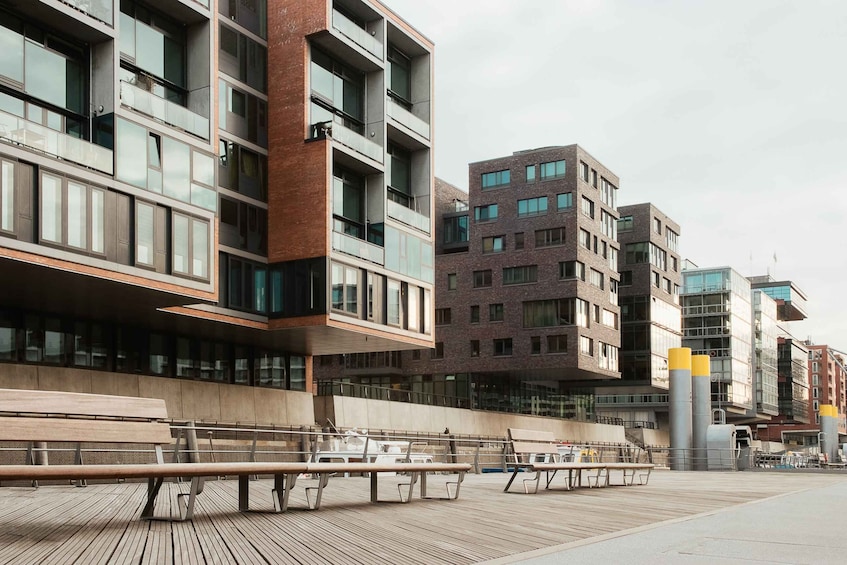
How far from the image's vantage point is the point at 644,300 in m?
71.2

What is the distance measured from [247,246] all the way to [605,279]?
32.7m

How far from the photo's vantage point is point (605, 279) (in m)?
61.6

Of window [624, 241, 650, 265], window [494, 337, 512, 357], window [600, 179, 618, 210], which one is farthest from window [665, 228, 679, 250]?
window [494, 337, 512, 357]

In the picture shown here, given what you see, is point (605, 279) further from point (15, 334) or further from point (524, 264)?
Result: point (15, 334)

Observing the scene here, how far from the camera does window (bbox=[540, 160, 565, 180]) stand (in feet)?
192

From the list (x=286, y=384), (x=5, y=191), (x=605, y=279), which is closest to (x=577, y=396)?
(x=605, y=279)

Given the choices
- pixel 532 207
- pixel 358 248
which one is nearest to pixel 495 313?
pixel 532 207

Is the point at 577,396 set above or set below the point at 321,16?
below

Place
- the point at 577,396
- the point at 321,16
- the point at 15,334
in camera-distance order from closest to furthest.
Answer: the point at 15,334 → the point at 321,16 → the point at 577,396

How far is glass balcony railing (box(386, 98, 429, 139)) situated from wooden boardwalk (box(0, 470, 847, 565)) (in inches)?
1021

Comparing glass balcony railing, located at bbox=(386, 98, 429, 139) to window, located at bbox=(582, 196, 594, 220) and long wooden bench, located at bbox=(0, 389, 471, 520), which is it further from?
long wooden bench, located at bbox=(0, 389, 471, 520)

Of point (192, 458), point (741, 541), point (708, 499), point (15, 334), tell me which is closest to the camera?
point (741, 541)

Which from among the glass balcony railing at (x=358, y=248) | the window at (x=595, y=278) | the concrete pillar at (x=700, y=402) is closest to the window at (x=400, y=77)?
the glass balcony railing at (x=358, y=248)

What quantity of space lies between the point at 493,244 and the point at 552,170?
5.93m
